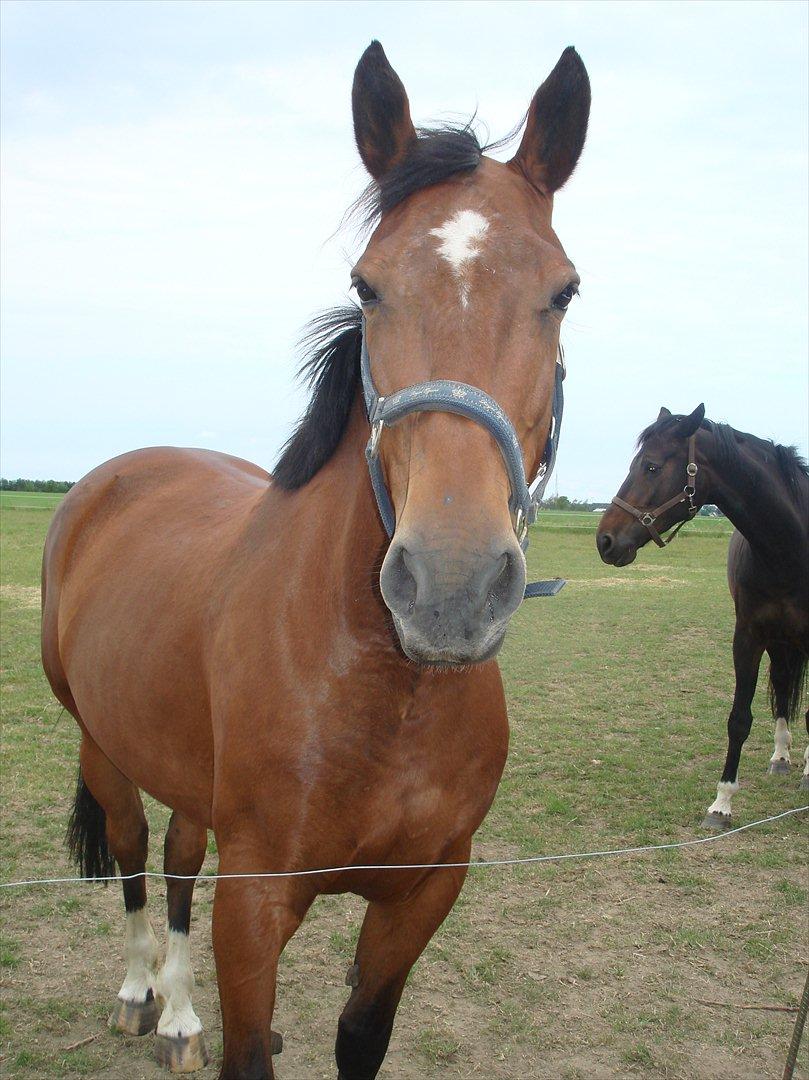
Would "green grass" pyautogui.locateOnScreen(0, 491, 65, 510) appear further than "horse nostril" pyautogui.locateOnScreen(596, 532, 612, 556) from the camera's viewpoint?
Yes

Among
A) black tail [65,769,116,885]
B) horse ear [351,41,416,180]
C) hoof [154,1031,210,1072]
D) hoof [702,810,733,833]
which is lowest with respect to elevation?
hoof [154,1031,210,1072]

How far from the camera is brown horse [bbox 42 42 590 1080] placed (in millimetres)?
1572

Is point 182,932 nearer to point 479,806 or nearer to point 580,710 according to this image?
point 479,806

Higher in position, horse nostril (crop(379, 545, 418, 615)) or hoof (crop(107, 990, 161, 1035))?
horse nostril (crop(379, 545, 418, 615))

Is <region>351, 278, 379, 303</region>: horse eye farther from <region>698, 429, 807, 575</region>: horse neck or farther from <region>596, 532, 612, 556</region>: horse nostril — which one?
<region>596, 532, 612, 556</region>: horse nostril

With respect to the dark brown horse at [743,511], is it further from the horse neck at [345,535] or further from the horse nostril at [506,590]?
the horse nostril at [506,590]

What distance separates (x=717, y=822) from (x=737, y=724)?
0.70 meters

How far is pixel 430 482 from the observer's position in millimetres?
1536

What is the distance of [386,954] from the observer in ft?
7.54

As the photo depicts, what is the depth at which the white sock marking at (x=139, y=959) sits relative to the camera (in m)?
3.38

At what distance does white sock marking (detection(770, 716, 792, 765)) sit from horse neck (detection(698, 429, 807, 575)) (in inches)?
57.1

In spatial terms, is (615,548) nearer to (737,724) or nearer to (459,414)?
(737,724)

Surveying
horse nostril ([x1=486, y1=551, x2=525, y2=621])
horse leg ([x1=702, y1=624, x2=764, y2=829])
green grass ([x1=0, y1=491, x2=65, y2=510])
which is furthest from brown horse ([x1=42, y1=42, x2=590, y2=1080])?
green grass ([x1=0, y1=491, x2=65, y2=510])

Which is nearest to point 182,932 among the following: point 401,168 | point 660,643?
point 401,168
